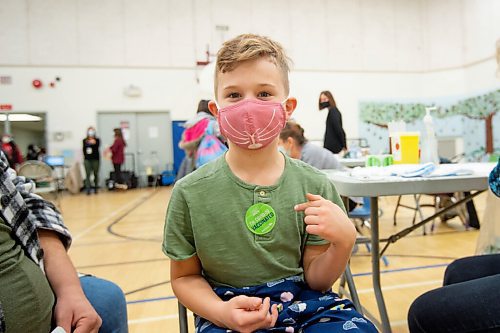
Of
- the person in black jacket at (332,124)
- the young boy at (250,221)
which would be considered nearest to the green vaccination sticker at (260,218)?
the young boy at (250,221)

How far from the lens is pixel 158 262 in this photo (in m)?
2.78

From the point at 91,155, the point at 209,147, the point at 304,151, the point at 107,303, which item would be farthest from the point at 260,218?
the point at 91,155

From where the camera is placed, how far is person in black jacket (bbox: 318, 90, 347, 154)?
4.32 metres

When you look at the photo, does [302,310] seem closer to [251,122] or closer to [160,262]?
[251,122]

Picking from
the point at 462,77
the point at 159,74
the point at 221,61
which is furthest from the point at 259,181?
the point at 462,77

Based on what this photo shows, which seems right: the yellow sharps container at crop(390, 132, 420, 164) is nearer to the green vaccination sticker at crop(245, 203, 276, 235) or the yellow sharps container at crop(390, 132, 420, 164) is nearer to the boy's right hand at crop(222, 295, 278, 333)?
the green vaccination sticker at crop(245, 203, 276, 235)

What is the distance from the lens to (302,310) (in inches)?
29.5

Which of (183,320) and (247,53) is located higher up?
(247,53)

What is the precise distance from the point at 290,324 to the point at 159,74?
9.43 meters

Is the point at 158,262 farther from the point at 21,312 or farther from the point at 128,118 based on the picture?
the point at 128,118

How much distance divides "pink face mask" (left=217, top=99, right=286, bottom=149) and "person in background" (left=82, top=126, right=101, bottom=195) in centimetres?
837

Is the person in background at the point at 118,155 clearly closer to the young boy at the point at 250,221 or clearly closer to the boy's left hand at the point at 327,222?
the young boy at the point at 250,221

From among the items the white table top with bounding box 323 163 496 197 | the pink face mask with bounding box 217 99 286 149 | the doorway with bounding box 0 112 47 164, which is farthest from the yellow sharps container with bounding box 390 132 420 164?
the doorway with bounding box 0 112 47 164

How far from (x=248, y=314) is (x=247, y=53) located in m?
0.52
